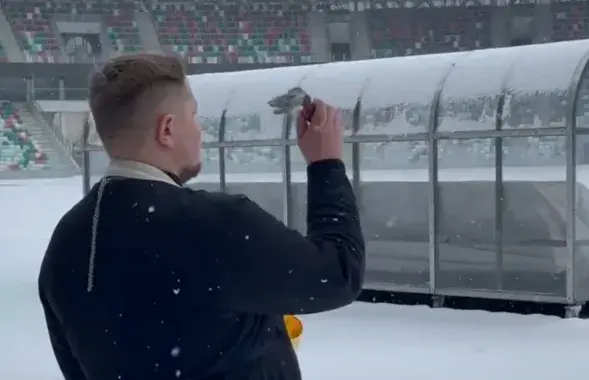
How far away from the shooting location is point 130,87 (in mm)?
1165

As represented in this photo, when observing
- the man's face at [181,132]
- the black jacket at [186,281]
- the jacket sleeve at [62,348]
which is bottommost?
the jacket sleeve at [62,348]

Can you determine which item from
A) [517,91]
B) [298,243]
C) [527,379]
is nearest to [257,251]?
[298,243]

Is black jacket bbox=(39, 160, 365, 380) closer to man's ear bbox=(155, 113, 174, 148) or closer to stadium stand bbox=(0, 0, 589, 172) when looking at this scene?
man's ear bbox=(155, 113, 174, 148)

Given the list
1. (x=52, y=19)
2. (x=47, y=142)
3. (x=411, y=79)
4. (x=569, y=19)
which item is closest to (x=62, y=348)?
(x=411, y=79)

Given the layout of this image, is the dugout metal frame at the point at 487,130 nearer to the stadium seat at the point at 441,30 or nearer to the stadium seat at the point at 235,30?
the stadium seat at the point at 441,30

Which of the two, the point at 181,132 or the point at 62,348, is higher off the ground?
the point at 181,132

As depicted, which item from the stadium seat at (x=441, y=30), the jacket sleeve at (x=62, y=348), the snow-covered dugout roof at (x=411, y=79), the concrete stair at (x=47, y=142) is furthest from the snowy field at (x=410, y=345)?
the stadium seat at (x=441, y=30)

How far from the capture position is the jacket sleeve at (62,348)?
1.29 metres

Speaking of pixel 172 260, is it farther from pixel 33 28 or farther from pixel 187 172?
pixel 33 28

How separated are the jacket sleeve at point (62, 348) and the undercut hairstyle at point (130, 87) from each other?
297 millimetres

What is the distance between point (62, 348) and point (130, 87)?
1.38 feet

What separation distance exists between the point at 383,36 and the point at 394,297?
23244 mm

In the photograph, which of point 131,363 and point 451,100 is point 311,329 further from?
point 131,363

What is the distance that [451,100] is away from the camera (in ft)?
22.8
